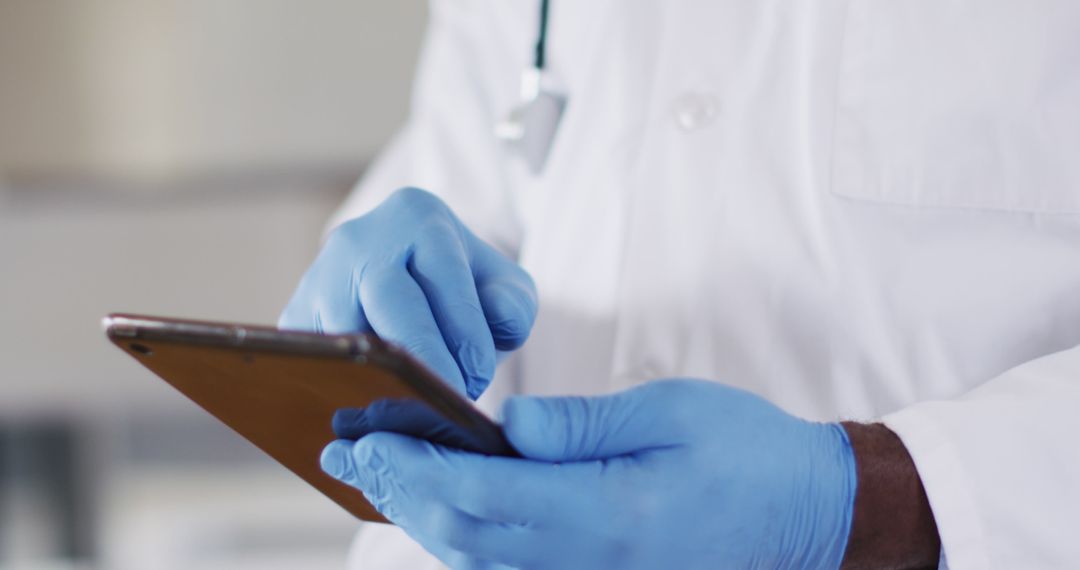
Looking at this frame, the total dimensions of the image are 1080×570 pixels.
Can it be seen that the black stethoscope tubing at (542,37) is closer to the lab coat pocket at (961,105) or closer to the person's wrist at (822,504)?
the lab coat pocket at (961,105)

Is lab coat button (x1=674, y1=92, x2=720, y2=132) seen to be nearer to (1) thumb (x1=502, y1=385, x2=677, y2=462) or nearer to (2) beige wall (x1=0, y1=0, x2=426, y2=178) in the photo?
(1) thumb (x1=502, y1=385, x2=677, y2=462)

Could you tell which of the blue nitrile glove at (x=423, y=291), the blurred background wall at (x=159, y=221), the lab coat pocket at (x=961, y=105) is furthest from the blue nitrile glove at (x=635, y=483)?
the blurred background wall at (x=159, y=221)

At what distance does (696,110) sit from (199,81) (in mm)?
1737

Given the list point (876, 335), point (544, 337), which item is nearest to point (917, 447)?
point (876, 335)

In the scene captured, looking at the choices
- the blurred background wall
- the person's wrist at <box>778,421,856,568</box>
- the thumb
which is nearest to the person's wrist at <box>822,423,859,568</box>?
the person's wrist at <box>778,421,856,568</box>

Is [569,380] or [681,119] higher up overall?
[681,119]

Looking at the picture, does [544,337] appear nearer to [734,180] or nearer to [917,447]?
[734,180]

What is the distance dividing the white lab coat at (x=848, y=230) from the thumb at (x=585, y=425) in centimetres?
16

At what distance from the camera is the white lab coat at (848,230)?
23.3 inches

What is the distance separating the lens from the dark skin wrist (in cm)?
59

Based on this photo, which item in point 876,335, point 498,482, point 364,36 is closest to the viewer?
point 498,482

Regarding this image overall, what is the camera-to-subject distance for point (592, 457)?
57 cm

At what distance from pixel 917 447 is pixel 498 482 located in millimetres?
256

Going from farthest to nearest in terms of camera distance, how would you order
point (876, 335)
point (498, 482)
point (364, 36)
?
point (364, 36) → point (876, 335) → point (498, 482)
